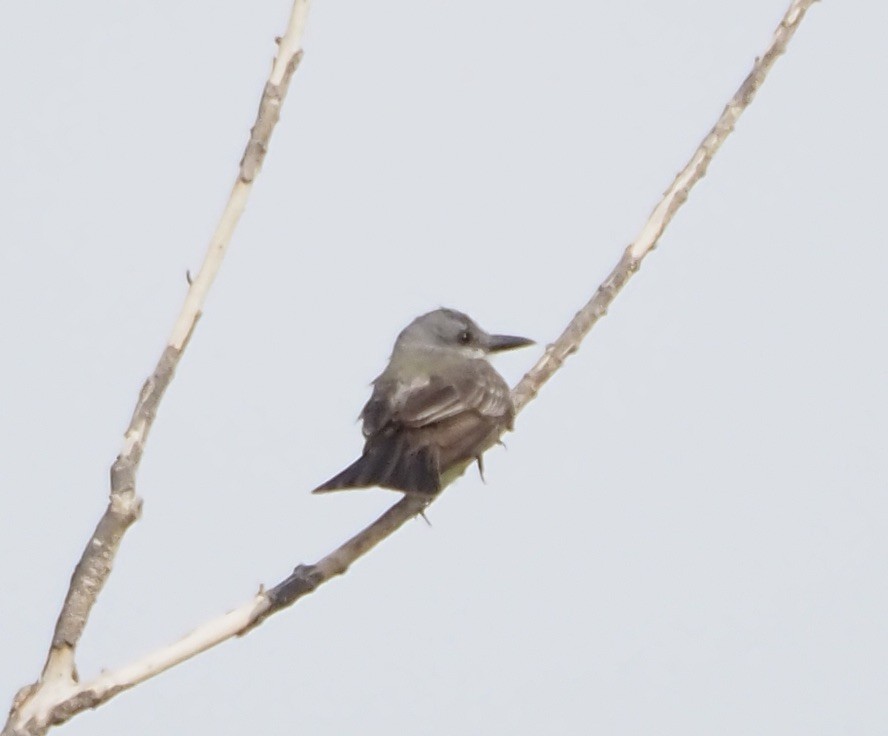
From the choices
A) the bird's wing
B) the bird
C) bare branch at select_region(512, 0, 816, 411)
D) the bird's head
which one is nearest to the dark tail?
the bird

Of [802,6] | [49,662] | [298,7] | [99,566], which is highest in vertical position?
[802,6]

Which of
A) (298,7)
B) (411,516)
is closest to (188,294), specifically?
(298,7)

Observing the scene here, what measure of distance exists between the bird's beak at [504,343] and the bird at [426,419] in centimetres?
20

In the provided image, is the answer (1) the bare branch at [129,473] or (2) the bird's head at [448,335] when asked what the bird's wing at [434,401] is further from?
(1) the bare branch at [129,473]

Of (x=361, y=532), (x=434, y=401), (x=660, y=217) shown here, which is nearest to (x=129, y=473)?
(x=361, y=532)

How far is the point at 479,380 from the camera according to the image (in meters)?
7.32

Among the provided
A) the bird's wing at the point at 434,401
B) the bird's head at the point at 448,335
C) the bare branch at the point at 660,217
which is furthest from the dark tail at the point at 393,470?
the bird's head at the point at 448,335

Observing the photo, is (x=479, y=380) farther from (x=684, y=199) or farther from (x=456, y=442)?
(x=684, y=199)

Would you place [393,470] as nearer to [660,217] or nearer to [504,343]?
[660,217]

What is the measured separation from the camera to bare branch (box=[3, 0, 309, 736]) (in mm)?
3582

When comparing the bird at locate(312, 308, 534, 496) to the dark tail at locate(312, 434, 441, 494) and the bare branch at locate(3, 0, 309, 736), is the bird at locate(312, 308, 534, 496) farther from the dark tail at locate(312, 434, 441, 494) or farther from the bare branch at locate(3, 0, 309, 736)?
the bare branch at locate(3, 0, 309, 736)

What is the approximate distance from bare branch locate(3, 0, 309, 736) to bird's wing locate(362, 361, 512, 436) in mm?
2692

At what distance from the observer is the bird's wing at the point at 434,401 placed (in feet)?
22.2

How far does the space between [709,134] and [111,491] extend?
2941mm
